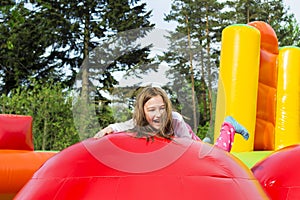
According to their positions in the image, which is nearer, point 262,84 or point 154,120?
point 154,120

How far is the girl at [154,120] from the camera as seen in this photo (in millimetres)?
2018

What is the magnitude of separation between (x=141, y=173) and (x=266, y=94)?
5250 millimetres

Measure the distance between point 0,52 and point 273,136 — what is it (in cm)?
1326

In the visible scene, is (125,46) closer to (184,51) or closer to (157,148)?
(184,51)

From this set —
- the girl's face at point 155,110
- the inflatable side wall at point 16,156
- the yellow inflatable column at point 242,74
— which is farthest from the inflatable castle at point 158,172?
the yellow inflatable column at point 242,74

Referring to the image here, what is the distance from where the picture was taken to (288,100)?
6762 millimetres

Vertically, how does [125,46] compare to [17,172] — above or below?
above

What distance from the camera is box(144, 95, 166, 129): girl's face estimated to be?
80.7 inches

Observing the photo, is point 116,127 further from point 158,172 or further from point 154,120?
point 158,172

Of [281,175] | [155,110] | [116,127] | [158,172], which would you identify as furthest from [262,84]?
[158,172]

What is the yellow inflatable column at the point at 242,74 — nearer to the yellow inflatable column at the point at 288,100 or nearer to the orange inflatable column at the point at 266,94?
the orange inflatable column at the point at 266,94

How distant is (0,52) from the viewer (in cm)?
1811

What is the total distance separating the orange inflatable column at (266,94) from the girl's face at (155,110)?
4.79 m

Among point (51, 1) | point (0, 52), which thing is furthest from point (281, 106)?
point (0, 52)
